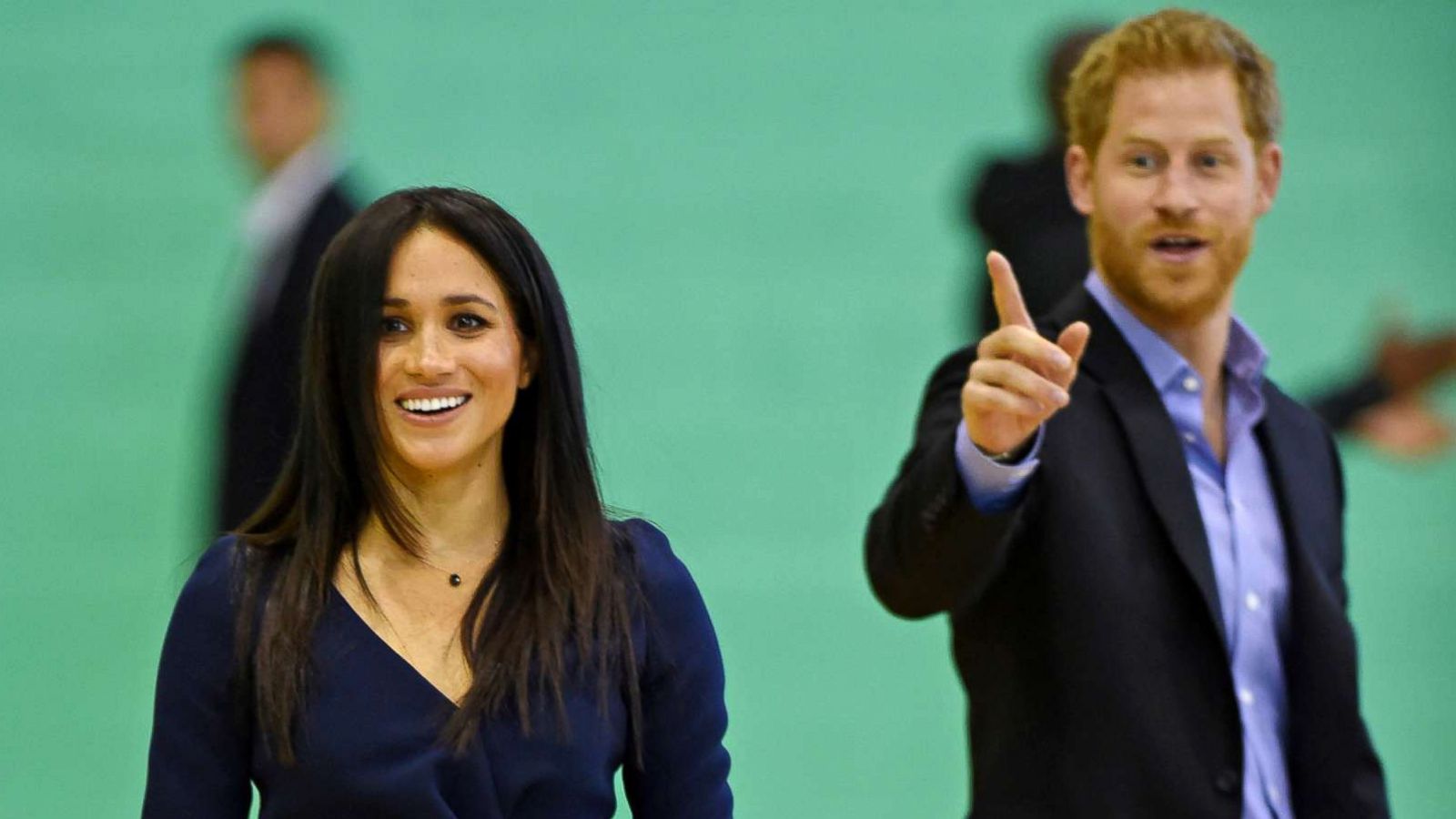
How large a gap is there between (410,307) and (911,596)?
711 millimetres

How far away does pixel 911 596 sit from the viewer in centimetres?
239

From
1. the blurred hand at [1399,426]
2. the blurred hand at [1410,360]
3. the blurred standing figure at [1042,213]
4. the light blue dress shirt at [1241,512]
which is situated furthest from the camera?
the blurred hand at [1410,360]

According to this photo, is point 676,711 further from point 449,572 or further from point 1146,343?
point 1146,343

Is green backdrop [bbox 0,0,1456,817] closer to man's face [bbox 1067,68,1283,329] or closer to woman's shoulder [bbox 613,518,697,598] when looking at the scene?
man's face [bbox 1067,68,1283,329]

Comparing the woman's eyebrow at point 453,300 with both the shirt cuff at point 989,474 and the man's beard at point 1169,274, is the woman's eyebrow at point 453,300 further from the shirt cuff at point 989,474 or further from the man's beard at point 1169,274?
the man's beard at point 1169,274

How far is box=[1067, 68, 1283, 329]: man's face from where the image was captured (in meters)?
2.53

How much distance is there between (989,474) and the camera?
87.9 inches

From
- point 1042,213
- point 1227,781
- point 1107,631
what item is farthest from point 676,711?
point 1042,213

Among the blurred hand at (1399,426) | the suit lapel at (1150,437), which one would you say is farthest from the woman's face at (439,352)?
the blurred hand at (1399,426)

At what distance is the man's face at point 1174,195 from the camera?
253 cm

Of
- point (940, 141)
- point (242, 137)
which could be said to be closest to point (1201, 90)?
point (940, 141)

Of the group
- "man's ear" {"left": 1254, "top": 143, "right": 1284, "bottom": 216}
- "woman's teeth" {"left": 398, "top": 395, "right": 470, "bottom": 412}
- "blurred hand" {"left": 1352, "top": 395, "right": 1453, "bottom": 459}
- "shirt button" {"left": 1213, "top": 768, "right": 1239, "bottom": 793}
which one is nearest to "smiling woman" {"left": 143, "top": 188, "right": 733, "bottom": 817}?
"woman's teeth" {"left": 398, "top": 395, "right": 470, "bottom": 412}

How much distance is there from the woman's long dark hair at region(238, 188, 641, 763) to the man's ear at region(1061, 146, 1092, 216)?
82 cm

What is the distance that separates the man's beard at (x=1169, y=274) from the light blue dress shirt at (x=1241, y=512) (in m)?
0.02
